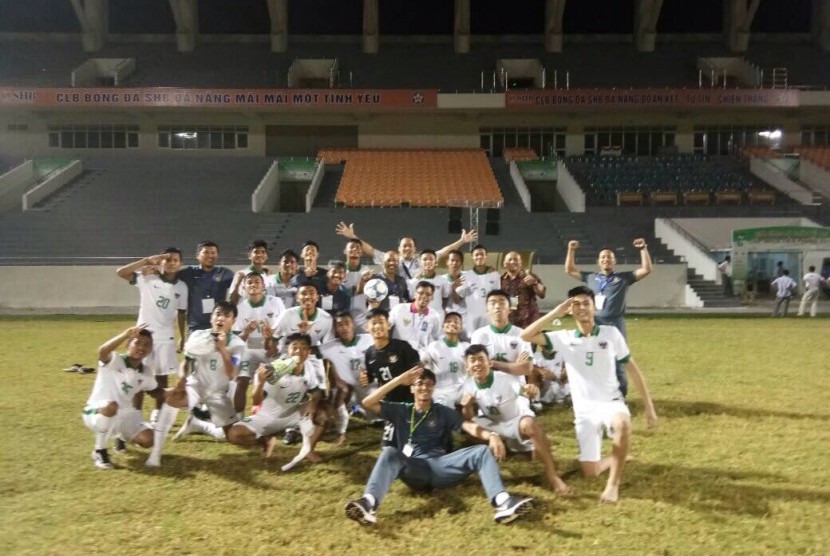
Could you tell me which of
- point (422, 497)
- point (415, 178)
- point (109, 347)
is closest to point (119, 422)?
point (109, 347)

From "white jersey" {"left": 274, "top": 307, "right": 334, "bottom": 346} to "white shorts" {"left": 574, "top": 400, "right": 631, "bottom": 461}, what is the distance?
115 inches

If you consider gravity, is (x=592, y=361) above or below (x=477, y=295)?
below

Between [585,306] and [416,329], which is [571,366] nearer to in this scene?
[585,306]

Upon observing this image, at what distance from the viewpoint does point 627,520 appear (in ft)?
16.5

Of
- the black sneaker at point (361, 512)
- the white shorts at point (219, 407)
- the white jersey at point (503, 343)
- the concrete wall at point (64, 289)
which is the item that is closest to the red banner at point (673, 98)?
the concrete wall at point (64, 289)

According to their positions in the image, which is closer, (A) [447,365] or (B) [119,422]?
(B) [119,422]

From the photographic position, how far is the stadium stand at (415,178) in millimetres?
30000

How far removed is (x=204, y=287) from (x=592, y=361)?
4.69 metres

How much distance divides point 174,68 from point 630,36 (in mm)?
26125

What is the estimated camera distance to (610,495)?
212 inches

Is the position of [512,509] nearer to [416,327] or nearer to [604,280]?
[416,327]

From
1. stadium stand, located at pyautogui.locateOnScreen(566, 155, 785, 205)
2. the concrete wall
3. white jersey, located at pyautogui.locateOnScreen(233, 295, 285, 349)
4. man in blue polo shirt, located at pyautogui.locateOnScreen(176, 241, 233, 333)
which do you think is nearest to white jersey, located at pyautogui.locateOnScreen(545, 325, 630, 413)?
white jersey, located at pyautogui.locateOnScreen(233, 295, 285, 349)

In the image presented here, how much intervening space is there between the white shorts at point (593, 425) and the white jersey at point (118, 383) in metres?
4.09

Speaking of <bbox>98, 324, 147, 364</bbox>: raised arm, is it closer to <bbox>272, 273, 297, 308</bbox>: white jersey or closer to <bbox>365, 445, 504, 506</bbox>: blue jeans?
<bbox>272, 273, 297, 308</bbox>: white jersey
